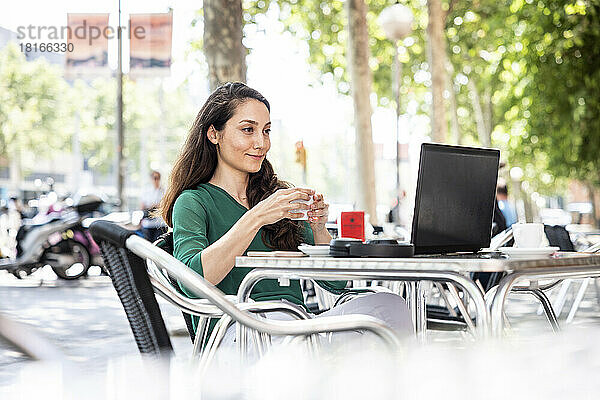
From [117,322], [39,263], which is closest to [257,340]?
[117,322]

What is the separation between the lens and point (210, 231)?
3551 millimetres

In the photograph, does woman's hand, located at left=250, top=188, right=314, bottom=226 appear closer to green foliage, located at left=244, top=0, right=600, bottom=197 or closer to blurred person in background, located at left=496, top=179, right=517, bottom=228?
blurred person in background, located at left=496, top=179, right=517, bottom=228

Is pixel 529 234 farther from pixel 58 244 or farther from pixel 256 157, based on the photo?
pixel 58 244

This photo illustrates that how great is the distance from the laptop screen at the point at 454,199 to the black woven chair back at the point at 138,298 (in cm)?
131

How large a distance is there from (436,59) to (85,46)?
7.83m

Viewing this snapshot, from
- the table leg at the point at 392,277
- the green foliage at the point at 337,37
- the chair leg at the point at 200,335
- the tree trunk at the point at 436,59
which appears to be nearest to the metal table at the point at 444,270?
the table leg at the point at 392,277

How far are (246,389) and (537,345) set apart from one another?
0.50 meters

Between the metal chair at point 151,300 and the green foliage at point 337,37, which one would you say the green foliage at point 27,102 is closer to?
the green foliage at point 337,37

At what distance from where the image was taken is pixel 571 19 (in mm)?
13953

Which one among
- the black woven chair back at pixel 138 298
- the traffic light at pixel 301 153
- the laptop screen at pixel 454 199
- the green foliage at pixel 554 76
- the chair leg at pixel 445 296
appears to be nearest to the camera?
the black woven chair back at pixel 138 298

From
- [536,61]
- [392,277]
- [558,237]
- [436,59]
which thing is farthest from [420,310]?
[436,59]

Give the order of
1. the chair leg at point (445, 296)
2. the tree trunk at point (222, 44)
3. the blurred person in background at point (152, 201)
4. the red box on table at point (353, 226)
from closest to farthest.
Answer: the red box on table at point (353, 226)
the chair leg at point (445, 296)
the tree trunk at point (222, 44)
the blurred person in background at point (152, 201)

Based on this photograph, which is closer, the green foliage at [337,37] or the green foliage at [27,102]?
the green foliage at [337,37]

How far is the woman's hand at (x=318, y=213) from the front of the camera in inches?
135
